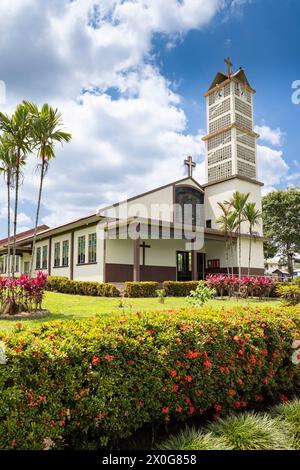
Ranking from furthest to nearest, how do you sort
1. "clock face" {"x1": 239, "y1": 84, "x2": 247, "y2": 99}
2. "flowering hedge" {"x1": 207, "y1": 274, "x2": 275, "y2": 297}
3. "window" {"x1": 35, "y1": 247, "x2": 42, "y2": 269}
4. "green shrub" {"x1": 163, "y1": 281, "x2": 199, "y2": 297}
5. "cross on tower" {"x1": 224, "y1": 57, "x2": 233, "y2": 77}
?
"clock face" {"x1": 239, "y1": 84, "x2": 247, "y2": 99} < "cross on tower" {"x1": 224, "y1": 57, "x2": 233, "y2": 77} < "window" {"x1": 35, "y1": 247, "x2": 42, "y2": 269} < "green shrub" {"x1": 163, "y1": 281, "x2": 199, "y2": 297} < "flowering hedge" {"x1": 207, "y1": 274, "x2": 275, "y2": 297}

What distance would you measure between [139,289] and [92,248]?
591 cm

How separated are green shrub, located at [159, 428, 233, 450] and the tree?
4057cm

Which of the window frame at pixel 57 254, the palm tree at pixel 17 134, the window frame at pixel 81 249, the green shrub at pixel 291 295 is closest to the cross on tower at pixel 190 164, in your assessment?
the window frame at pixel 81 249

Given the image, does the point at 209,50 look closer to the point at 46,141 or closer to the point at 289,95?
the point at 289,95

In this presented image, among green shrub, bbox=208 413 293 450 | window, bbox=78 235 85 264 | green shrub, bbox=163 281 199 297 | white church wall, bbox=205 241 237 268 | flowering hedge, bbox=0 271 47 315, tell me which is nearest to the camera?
green shrub, bbox=208 413 293 450

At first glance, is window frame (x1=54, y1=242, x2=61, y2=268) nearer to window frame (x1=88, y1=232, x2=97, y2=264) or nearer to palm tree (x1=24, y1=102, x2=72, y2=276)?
window frame (x1=88, y1=232, x2=97, y2=264)

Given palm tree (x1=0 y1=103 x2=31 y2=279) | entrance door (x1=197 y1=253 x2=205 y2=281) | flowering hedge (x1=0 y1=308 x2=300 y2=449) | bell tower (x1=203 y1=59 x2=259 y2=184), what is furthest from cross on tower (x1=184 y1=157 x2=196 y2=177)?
flowering hedge (x1=0 y1=308 x2=300 y2=449)

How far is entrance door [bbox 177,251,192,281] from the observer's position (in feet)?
→ 82.2

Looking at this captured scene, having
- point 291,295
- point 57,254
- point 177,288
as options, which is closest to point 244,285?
point 177,288

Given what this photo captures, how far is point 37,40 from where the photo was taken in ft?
27.7

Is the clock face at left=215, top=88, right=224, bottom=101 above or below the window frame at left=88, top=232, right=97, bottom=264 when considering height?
above

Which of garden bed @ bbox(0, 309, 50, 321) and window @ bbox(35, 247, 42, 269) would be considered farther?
window @ bbox(35, 247, 42, 269)

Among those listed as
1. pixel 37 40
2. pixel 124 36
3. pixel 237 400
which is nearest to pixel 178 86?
pixel 124 36

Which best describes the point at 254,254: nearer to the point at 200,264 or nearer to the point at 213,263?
the point at 213,263
